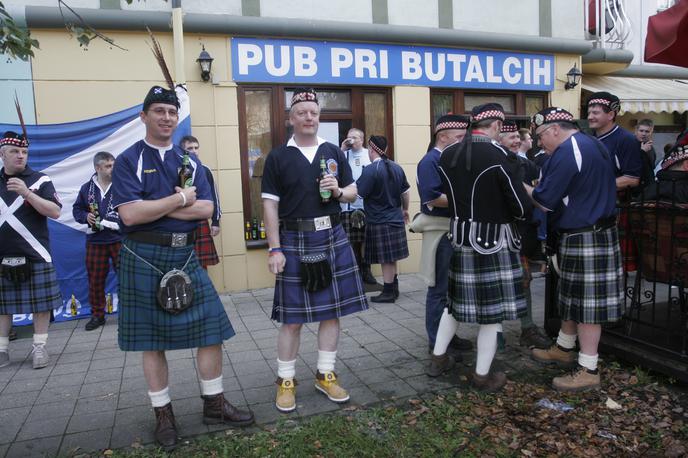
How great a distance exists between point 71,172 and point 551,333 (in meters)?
5.50

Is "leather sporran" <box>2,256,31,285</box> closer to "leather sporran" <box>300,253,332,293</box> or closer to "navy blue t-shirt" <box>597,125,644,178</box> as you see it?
"leather sporran" <box>300,253,332,293</box>

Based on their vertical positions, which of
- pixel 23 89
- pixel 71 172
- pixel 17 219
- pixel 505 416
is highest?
pixel 23 89

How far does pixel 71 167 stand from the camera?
6.36 m

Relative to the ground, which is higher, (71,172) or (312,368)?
(71,172)

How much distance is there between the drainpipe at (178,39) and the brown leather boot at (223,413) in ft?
14.9

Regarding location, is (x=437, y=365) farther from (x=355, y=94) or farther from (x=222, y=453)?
(x=355, y=94)

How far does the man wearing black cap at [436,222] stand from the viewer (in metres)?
4.14

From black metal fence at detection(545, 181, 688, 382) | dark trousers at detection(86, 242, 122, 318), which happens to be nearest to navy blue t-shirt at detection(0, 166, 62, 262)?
dark trousers at detection(86, 242, 122, 318)

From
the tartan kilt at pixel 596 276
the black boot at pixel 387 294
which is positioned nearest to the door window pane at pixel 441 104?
the black boot at pixel 387 294

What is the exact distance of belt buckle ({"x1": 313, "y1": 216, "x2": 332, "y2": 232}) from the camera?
3.52m

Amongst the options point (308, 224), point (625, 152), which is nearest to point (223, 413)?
point (308, 224)

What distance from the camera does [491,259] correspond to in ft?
11.8

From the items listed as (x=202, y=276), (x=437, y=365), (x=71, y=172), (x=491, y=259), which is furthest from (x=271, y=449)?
(x=71, y=172)

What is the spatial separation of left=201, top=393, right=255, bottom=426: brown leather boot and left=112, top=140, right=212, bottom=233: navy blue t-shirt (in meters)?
1.07
